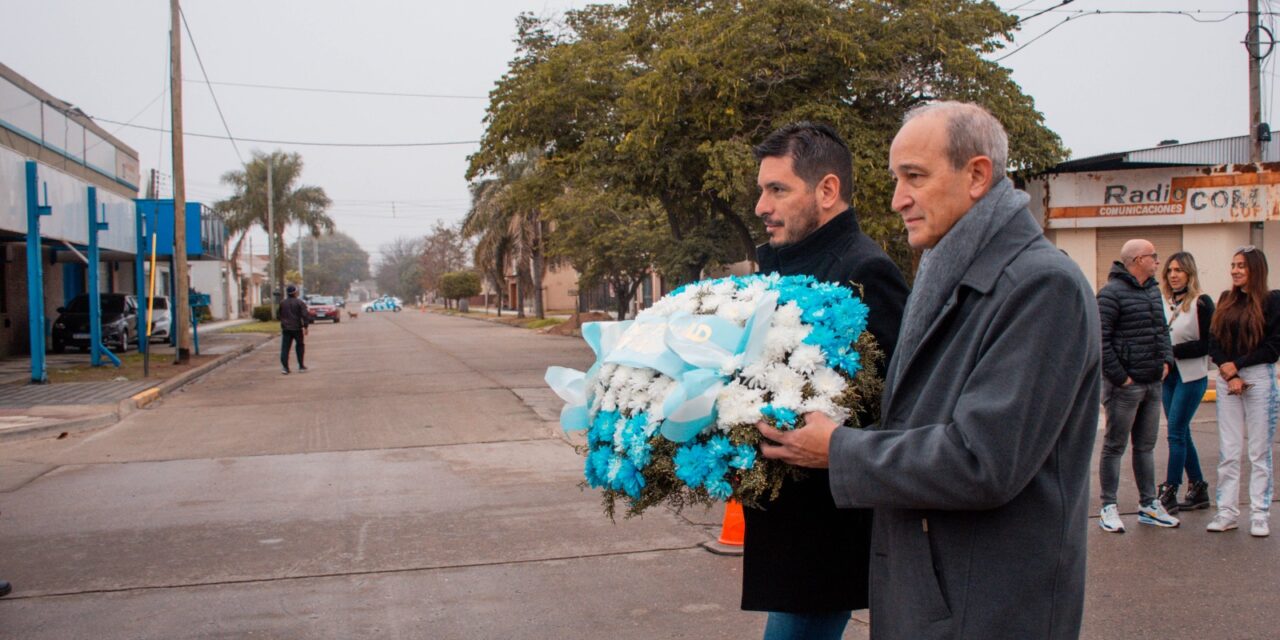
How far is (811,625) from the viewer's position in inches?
97.9

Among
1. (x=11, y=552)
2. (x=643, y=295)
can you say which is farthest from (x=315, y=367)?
(x=643, y=295)

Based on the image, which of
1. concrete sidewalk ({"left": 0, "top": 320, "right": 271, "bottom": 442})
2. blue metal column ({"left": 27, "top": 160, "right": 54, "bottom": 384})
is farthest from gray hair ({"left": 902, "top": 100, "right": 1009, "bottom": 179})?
blue metal column ({"left": 27, "top": 160, "right": 54, "bottom": 384})

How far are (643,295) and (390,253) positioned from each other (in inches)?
4504

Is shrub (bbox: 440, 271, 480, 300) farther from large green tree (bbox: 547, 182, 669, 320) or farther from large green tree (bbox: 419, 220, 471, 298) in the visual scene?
large green tree (bbox: 547, 182, 669, 320)

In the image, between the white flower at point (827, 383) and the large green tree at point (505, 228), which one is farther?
the large green tree at point (505, 228)

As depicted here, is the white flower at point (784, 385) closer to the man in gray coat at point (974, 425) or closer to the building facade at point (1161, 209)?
the man in gray coat at point (974, 425)

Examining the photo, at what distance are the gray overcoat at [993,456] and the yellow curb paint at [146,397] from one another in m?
14.6

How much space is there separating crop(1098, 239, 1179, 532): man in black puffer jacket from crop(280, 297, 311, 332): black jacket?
16.8 meters

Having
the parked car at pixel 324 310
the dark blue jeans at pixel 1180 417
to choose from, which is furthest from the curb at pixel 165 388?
the parked car at pixel 324 310

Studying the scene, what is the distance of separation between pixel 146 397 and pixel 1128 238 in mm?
19380

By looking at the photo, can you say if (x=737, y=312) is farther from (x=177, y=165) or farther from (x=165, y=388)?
(x=177, y=165)

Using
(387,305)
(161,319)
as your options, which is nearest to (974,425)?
(161,319)

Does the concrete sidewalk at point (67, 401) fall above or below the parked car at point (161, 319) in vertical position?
below

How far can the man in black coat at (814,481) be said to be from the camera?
2.40 meters
